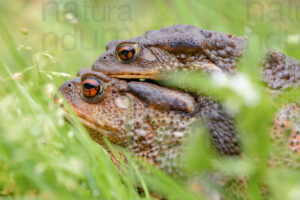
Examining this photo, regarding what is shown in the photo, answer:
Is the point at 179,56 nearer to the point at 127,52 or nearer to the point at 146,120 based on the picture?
the point at 127,52

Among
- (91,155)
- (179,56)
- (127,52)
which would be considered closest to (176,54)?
(179,56)

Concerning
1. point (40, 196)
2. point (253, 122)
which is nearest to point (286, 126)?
point (253, 122)

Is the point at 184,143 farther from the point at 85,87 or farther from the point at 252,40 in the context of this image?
the point at 252,40

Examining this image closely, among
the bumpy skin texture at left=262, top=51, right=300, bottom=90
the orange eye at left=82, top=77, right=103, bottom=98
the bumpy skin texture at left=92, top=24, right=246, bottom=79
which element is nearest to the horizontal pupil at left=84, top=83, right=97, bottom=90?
the orange eye at left=82, top=77, right=103, bottom=98

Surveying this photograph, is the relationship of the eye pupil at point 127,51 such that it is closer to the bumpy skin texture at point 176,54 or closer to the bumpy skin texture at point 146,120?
the bumpy skin texture at point 176,54

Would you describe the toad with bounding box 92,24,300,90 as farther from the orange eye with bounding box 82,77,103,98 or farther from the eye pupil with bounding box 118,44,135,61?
the orange eye with bounding box 82,77,103,98
